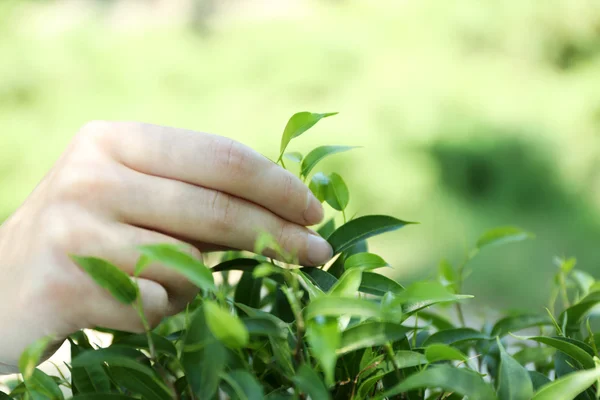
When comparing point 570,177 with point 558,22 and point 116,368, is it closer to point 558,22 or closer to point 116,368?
point 558,22

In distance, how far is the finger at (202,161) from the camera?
1.29 feet

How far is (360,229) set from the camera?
0.42 metres

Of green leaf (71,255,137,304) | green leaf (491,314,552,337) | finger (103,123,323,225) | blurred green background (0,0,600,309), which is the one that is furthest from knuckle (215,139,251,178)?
blurred green background (0,0,600,309)

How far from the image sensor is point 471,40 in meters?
2.86

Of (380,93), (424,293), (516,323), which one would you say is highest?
(424,293)

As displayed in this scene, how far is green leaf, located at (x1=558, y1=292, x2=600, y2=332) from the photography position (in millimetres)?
417

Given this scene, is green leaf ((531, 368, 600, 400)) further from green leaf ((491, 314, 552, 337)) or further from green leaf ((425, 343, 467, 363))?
green leaf ((491, 314, 552, 337))

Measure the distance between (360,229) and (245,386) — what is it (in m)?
0.17

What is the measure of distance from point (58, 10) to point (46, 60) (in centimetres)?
39

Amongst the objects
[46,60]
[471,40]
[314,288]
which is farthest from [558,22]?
[314,288]

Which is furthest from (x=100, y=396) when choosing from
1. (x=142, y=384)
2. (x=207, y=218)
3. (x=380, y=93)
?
(x=380, y=93)

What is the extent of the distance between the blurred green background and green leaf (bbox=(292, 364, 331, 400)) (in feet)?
6.12

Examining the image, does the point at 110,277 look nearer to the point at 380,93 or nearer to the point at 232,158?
the point at 232,158

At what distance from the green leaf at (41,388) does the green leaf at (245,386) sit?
12 cm
